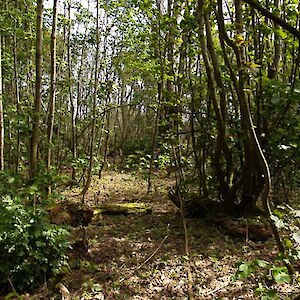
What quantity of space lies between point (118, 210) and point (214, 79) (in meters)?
3.16

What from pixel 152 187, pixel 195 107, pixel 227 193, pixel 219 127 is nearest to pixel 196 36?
pixel 195 107

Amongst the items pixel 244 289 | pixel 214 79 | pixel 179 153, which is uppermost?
pixel 214 79

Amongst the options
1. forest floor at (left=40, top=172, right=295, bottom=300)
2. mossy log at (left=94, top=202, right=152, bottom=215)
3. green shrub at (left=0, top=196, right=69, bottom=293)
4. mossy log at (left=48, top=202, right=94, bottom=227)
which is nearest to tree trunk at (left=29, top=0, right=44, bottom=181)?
mossy log at (left=48, top=202, right=94, bottom=227)

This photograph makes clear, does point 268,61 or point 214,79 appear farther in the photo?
point 214,79

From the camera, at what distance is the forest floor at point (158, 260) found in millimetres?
3734

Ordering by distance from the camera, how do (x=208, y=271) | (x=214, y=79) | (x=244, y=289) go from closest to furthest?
(x=244, y=289) → (x=208, y=271) → (x=214, y=79)

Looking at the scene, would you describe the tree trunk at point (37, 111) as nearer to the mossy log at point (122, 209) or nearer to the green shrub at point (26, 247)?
the mossy log at point (122, 209)

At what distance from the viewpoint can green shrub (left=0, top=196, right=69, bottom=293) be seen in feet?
11.7

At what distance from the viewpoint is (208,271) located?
4.16m

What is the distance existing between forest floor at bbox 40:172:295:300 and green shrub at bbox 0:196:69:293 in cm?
32

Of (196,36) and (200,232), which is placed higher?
(196,36)

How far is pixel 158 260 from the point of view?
14.7 feet

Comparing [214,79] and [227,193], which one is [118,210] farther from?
[214,79]

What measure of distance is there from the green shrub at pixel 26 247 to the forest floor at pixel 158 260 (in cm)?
32
